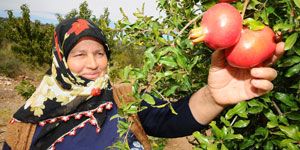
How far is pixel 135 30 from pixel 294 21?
2.22 ft

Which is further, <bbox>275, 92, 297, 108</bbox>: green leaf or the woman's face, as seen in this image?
the woman's face

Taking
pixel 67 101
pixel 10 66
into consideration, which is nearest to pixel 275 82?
pixel 67 101

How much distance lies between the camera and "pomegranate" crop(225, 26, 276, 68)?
0.82 meters

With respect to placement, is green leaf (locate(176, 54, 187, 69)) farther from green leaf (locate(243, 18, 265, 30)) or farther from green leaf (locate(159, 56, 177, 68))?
green leaf (locate(243, 18, 265, 30))

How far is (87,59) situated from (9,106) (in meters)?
8.12

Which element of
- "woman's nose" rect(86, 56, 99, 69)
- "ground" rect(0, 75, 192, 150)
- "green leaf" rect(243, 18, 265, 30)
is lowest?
"ground" rect(0, 75, 192, 150)

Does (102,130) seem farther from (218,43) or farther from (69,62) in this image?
(218,43)

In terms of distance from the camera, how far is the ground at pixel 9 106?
6.89m

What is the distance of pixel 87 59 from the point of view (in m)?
2.00

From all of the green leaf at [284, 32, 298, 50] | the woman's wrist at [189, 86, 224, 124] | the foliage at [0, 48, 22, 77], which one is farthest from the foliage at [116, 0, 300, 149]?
the foliage at [0, 48, 22, 77]

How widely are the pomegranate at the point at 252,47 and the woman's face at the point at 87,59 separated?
126 centimetres

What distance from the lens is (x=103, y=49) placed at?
2176 mm

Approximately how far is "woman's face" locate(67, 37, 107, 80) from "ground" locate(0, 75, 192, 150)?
4.93m

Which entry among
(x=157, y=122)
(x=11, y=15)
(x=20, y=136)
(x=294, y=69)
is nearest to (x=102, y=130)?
(x=157, y=122)
